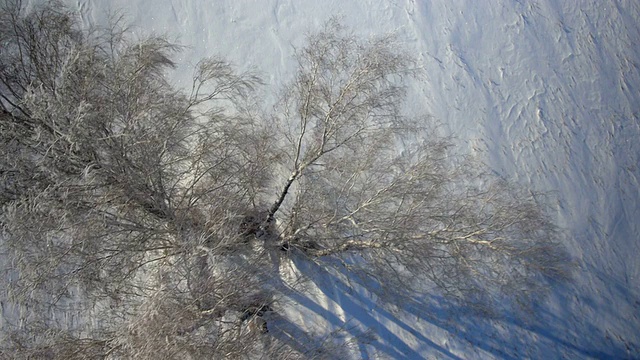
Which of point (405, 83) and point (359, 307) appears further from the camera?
point (405, 83)

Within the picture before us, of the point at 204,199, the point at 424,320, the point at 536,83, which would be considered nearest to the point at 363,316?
the point at 424,320

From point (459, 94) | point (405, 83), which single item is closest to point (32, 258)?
point (405, 83)

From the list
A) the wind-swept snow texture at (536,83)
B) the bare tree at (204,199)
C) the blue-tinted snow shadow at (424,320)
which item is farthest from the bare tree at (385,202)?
the wind-swept snow texture at (536,83)

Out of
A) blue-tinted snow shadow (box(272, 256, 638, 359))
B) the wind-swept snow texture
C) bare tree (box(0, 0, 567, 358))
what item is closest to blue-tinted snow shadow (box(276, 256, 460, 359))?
blue-tinted snow shadow (box(272, 256, 638, 359))

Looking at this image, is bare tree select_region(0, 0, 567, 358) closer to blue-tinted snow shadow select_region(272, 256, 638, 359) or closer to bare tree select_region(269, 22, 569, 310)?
bare tree select_region(269, 22, 569, 310)

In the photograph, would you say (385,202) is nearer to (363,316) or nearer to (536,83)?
(363,316)

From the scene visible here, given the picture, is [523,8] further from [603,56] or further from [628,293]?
[628,293]

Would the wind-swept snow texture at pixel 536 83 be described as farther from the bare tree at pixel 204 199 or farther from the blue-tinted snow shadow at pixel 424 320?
the bare tree at pixel 204 199
